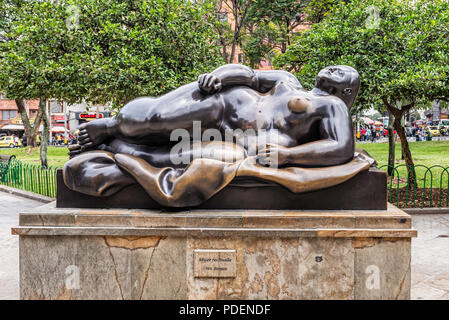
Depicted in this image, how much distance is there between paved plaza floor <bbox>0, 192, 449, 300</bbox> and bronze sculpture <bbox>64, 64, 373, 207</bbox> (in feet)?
5.45

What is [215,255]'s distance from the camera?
3.29 metres

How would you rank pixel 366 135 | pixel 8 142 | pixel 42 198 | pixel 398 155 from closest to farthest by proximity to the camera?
1. pixel 42 198
2. pixel 398 155
3. pixel 366 135
4. pixel 8 142

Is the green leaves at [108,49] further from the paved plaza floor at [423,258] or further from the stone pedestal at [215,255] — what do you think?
the stone pedestal at [215,255]

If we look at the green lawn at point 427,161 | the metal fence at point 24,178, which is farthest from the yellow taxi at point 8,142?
the green lawn at point 427,161

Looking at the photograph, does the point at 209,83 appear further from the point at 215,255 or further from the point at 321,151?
the point at 215,255

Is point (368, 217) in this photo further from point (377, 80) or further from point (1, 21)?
point (1, 21)

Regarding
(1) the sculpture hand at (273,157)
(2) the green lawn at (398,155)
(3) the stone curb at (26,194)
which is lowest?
(3) the stone curb at (26,194)

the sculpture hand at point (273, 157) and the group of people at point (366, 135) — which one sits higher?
the group of people at point (366, 135)

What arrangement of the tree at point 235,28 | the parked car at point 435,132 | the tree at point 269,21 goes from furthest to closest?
the parked car at point 435,132 → the tree at point 269,21 → the tree at point 235,28

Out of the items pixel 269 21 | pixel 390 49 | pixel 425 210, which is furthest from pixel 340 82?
pixel 269 21

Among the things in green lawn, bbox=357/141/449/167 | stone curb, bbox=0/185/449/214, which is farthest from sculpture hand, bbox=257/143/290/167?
green lawn, bbox=357/141/449/167

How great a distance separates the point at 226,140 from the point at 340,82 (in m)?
1.19

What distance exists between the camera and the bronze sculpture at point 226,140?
11.3ft

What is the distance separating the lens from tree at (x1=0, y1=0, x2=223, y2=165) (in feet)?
26.1
